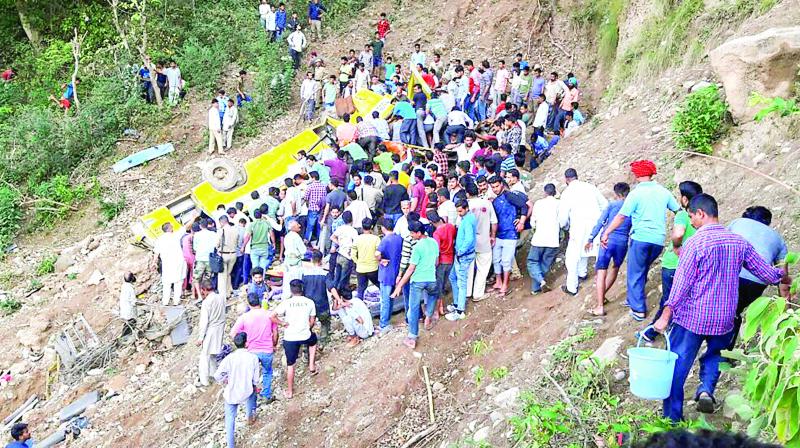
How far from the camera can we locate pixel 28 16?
66.4 feet

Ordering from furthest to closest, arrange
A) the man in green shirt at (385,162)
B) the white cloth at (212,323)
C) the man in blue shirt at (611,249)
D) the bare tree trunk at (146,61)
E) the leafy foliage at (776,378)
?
the bare tree trunk at (146,61) < the man in green shirt at (385,162) < the white cloth at (212,323) < the man in blue shirt at (611,249) < the leafy foliage at (776,378)

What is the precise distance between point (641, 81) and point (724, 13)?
1.52 meters

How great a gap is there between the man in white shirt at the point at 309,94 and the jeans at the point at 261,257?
6.01 m

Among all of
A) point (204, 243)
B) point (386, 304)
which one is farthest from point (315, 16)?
point (386, 304)

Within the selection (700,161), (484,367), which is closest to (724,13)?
(700,161)

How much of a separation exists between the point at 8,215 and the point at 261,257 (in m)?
7.71

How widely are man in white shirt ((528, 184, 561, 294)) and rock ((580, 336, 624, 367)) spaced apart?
171 cm

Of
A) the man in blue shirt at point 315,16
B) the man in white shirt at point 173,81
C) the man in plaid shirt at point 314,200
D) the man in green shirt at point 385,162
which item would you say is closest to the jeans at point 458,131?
the man in green shirt at point 385,162

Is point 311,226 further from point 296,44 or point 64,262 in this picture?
point 296,44

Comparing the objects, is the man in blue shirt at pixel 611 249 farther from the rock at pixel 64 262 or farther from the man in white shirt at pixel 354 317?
the rock at pixel 64 262

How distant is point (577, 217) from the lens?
7.28 m

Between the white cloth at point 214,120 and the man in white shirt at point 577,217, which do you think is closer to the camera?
the man in white shirt at point 577,217

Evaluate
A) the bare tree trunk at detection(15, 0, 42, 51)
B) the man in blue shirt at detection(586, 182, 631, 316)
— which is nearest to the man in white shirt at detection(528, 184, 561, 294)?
the man in blue shirt at detection(586, 182, 631, 316)

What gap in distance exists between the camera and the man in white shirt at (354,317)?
8.12 meters
